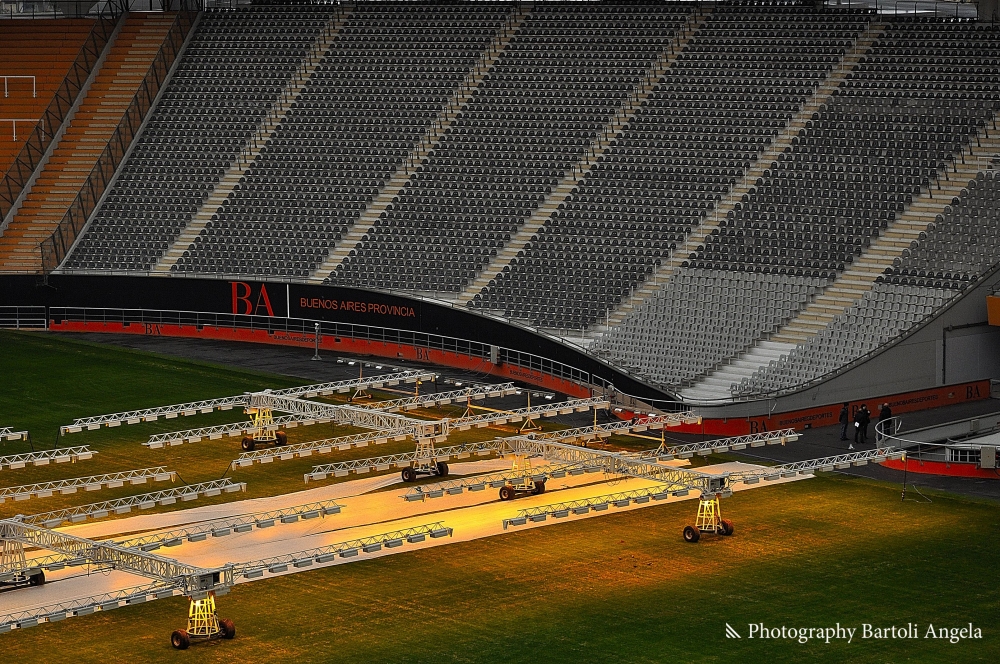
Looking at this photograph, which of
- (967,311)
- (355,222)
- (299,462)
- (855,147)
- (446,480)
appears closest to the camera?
(446,480)

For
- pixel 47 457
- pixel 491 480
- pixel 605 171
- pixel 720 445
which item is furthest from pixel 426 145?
pixel 491 480

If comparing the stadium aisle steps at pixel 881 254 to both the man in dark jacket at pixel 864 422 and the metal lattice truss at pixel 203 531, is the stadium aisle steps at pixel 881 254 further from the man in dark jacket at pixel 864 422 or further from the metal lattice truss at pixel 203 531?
the metal lattice truss at pixel 203 531

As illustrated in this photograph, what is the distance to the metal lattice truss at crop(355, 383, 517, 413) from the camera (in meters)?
50.9

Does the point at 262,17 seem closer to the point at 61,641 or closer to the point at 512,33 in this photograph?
the point at 512,33

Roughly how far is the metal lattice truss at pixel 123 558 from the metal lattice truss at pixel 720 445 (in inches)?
616

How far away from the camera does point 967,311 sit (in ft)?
177

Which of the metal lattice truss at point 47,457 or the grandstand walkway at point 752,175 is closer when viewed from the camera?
the metal lattice truss at point 47,457

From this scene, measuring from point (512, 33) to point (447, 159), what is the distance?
21.8 ft

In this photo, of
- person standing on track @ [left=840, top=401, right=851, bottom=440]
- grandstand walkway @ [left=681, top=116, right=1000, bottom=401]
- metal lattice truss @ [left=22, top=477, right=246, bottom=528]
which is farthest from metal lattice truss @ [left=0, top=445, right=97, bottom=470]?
person standing on track @ [left=840, top=401, right=851, bottom=440]

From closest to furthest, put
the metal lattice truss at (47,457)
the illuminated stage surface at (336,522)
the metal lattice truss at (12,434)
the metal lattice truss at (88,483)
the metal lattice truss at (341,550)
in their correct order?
the metal lattice truss at (341,550) → the illuminated stage surface at (336,522) → the metal lattice truss at (88,483) → the metal lattice truss at (47,457) → the metal lattice truss at (12,434)

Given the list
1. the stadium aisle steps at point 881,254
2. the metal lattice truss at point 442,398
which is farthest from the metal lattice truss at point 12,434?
the stadium aisle steps at point 881,254

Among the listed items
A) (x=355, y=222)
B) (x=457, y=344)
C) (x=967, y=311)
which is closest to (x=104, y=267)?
(x=355, y=222)

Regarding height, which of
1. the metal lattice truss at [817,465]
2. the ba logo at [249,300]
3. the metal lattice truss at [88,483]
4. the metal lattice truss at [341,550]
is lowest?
the metal lattice truss at [341,550]

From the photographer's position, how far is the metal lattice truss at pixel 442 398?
167ft
